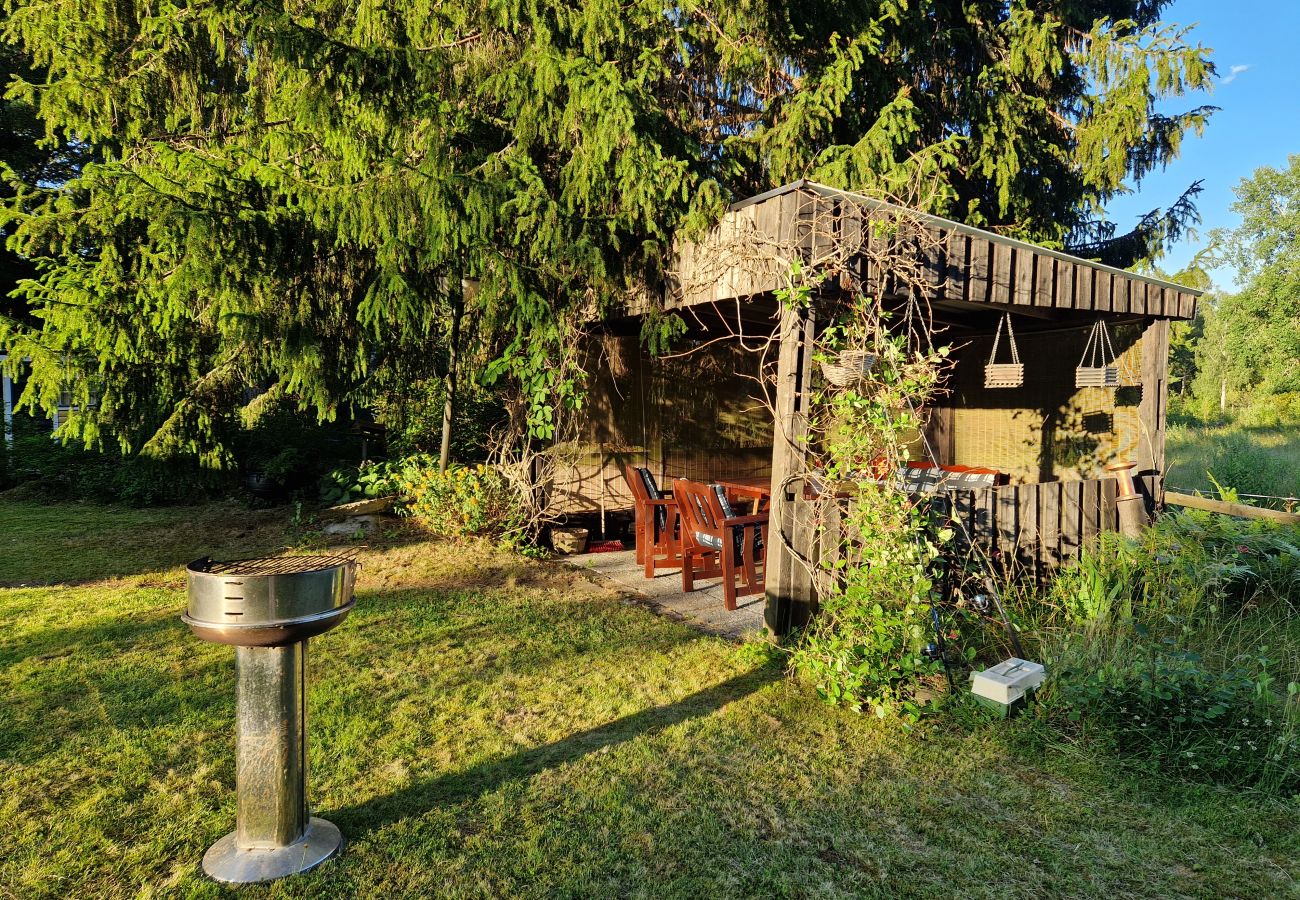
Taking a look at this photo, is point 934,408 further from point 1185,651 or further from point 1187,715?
point 1187,715

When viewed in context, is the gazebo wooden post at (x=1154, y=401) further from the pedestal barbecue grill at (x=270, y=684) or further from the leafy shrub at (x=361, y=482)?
the leafy shrub at (x=361, y=482)

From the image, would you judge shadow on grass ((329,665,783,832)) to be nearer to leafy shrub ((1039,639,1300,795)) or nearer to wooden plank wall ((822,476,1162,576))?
leafy shrub ((1039,639,1300,795))

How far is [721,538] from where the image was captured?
5297mm

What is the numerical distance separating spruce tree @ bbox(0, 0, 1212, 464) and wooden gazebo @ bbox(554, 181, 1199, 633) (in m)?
0.58

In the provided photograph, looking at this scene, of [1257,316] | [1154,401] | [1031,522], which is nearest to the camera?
[1031,522]

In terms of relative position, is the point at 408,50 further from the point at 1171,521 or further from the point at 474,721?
the point at 1171,521

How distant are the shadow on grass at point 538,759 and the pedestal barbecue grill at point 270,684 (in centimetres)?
23

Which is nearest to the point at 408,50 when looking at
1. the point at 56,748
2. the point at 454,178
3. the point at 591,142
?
the point at 454,178

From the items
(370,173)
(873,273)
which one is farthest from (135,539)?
(873,273)

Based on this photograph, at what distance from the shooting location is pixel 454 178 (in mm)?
5039

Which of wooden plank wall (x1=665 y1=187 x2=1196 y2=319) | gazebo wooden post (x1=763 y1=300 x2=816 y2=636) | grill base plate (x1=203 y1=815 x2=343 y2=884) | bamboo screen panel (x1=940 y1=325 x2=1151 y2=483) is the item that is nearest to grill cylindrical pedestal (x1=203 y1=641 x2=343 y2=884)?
grill base plate (x1=203 y1=815 x2=343 y2=884)

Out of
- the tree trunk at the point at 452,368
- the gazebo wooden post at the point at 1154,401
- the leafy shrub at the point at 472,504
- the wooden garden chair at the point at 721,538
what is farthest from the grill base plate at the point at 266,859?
the gazebo wooden post at the point at 1154,401

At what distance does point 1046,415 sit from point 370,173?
7.37 meters

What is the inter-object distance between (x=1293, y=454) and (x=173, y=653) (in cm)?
1411
